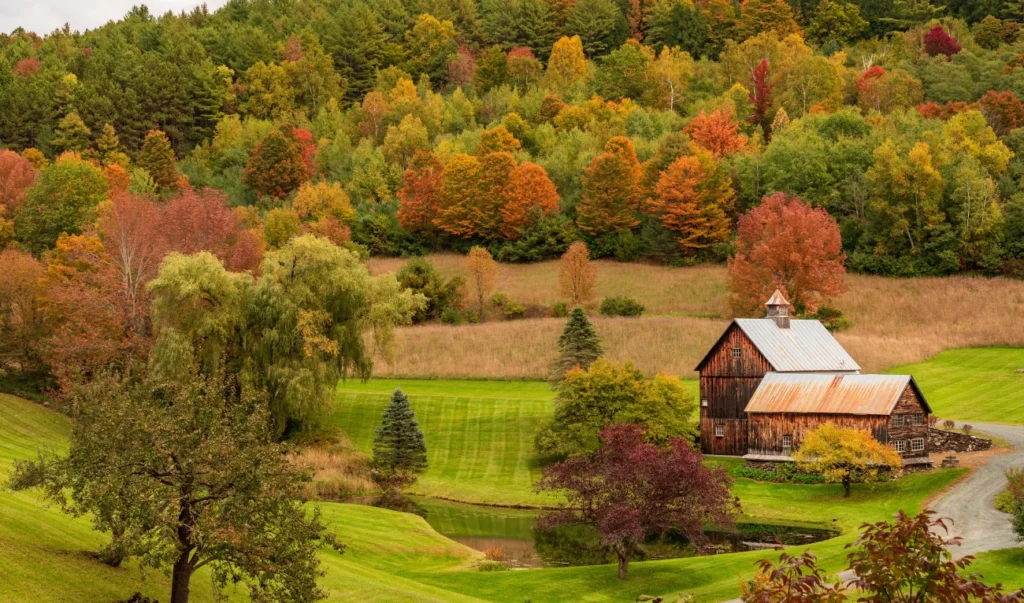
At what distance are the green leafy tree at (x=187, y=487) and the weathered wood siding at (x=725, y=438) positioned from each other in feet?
116

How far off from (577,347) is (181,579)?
37125mm

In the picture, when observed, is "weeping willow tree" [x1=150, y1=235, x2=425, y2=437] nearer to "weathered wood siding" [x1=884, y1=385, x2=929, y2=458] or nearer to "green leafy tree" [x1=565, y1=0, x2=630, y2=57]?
"weathered wood siding" [x1=884, y1=385, x2=929, y2=458]

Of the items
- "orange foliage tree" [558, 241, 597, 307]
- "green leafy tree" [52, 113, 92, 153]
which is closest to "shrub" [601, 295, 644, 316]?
"orange foliage tree" [558, 241, 597, 307]

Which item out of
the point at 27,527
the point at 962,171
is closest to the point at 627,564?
the point at 27,527

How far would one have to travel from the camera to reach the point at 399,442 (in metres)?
56.4

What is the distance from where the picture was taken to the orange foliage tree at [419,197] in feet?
347

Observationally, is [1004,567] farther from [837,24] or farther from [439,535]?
[837,24]

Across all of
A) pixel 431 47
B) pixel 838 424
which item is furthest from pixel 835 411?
pixel 431 47

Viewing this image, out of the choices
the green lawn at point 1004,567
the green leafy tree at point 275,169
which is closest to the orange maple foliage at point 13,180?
the green leafy tree at point 275,169

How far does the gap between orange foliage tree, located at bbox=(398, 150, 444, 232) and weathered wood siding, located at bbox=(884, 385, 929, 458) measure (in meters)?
59.4

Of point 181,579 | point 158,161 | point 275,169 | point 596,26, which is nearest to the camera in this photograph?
point 181,579

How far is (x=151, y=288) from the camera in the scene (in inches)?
2168

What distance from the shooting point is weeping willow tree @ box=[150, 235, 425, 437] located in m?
A: 54.2

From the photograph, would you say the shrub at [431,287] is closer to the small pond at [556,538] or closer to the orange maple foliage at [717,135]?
the small pond at [556,538]
